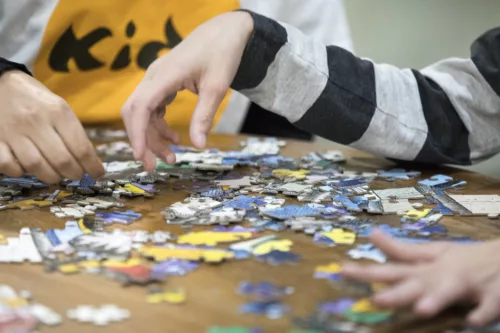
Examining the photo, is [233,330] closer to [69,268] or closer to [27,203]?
[69,268]

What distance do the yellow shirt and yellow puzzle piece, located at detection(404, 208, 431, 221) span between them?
0.81m

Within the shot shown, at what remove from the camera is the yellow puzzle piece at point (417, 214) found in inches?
32.2

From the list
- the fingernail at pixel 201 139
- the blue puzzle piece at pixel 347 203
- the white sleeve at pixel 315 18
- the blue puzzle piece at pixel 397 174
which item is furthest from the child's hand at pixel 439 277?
the white sleeve at pixel 315 18

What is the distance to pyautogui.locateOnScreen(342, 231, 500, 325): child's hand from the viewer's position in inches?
21.3

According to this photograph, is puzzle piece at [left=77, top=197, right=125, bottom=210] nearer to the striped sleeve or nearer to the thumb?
the thumb

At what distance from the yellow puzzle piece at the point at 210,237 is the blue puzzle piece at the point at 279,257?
6cm

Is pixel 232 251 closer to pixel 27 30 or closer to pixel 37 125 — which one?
pixel 37 125

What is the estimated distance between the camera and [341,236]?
29.2 inches

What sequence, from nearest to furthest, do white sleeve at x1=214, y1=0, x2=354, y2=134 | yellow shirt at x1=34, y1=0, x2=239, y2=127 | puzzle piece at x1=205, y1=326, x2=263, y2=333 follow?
puzzle piece at x1=205, y1=326, x2=263, y2=333
yellow shirt at x1=34, y1=0, x2=239, y2=127
white sleeve at x1=214, y1=0, x2=354, y2=134

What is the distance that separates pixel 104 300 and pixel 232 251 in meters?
0.16

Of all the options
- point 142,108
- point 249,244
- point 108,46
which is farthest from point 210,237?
point 108,46

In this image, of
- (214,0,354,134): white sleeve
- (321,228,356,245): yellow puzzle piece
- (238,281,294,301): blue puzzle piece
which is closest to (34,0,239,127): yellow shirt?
(214,0,354,134): white sleeve

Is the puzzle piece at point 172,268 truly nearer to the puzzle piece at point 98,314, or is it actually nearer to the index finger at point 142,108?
the puzzle piece at point 98,314

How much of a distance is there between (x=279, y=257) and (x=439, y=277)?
0.57 feet
